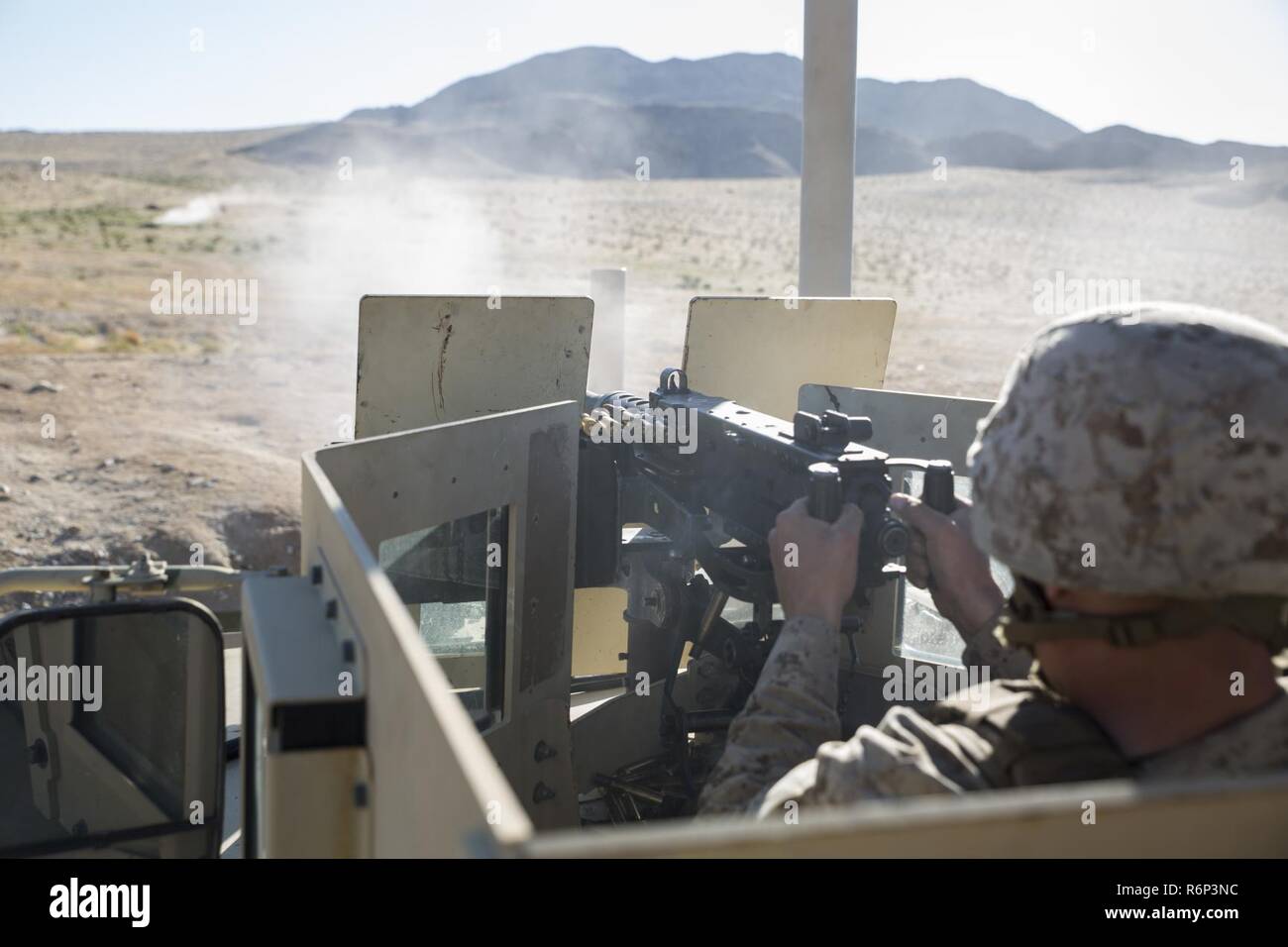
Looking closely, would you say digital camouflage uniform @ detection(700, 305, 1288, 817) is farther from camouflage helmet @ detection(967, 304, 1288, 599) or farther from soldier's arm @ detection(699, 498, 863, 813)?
soldier's arm @ detection(699, 498, 863, 813)

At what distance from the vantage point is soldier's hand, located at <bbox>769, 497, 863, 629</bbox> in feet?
7.38

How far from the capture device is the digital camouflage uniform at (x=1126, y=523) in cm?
151

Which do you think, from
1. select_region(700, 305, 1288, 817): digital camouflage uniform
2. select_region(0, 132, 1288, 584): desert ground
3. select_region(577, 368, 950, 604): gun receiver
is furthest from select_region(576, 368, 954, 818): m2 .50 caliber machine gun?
select_region(0, 132, 1288, 584): desert ground

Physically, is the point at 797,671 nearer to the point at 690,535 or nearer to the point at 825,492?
the point at 825,492

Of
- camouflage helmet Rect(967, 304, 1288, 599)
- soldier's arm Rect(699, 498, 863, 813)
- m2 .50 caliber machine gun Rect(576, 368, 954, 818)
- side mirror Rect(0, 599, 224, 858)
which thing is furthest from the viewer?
m2 .50 caliber machine gun Rect(576, 368, 954, 818)

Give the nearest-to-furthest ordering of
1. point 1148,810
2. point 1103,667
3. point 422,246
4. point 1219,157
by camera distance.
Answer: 1. point 1148,810
2. point 1103,667
3. point 422,246
4. point 1219,157

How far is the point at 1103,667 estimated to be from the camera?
5.21ft

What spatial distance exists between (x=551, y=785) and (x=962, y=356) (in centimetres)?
1977

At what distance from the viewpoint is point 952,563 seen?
2.45 metres

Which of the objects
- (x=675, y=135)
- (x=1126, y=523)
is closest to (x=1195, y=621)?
(x=1126, y=523)

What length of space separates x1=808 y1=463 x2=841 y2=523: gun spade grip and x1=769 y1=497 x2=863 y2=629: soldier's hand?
1 cm
